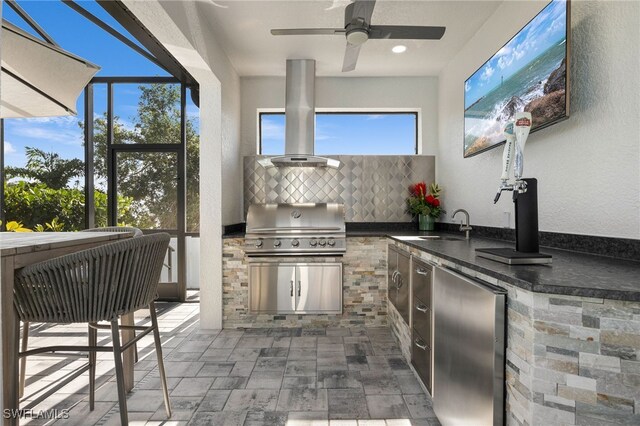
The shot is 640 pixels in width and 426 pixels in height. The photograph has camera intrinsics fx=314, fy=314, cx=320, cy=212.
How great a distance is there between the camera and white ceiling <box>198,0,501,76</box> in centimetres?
250

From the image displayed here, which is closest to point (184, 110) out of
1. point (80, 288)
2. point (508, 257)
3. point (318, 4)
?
point (318, 4)

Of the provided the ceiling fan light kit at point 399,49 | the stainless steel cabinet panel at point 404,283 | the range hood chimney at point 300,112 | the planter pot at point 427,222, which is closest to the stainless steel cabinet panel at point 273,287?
the stainless steel cabinet panel at point 404,283

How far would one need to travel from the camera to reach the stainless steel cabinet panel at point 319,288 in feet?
10.1

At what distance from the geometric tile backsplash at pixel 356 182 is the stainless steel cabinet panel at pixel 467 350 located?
2.09m

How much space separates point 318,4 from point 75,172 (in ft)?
11.6

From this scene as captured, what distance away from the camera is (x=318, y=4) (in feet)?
8.13

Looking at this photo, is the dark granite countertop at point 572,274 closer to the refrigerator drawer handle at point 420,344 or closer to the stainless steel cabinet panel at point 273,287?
the refrigerator drawer handle at point 420,344

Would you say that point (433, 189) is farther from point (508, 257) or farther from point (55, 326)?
point (55, 326)

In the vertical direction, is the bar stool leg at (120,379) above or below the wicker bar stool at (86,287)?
below

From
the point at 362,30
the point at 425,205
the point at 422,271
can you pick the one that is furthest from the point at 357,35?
the point at 425,205

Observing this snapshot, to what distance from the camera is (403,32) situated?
225 cm

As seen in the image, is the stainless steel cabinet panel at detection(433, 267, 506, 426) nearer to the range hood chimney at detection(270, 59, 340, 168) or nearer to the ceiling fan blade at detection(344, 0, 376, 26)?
the ceiling fan blade at detection(344, 0, 376, 26)

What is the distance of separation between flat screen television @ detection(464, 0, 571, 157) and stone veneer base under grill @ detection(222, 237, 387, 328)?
1350 millimetres

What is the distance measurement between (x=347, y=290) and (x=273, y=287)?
2.41 feet
